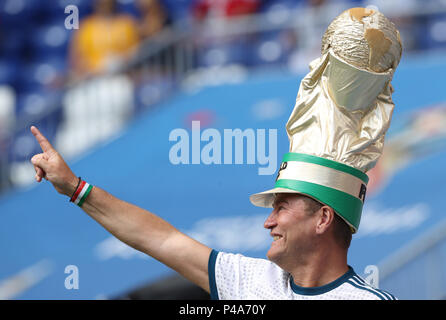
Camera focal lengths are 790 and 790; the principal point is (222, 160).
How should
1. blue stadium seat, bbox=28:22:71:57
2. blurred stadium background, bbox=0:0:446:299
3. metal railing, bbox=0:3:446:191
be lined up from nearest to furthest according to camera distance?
blurred stadium background, bbox=0:0:446:299 → metal railing, bbox=0:3:446:191 → blue stadium seat, bbox=28:22:71:57

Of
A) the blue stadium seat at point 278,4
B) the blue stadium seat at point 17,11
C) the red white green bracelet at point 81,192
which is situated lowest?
the red white green bracelet at point 81,192

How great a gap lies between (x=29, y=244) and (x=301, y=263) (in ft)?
13.3

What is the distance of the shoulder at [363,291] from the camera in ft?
7.35

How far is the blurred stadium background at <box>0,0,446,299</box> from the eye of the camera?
5.33 metres

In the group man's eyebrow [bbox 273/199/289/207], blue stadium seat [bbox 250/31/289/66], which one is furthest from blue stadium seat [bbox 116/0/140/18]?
man's eyebrow [bbox 273/199/289/207]

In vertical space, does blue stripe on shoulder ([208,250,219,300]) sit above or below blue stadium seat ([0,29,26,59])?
below

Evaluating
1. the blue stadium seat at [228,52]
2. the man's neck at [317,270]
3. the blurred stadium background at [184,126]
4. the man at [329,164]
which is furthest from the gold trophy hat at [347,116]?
the blue stadium seat at [228,52]

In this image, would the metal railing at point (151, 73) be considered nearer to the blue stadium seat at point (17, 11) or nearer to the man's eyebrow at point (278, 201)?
the blue stadium seat at point (17, 11)

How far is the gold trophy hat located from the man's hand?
24.0 inches

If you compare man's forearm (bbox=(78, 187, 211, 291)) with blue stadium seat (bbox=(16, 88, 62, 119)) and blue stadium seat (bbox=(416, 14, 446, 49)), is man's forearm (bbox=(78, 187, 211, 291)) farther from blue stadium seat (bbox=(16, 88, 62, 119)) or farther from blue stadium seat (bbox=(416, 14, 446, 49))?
blue stadium seat (bbox=(16, 88, 62, 119))

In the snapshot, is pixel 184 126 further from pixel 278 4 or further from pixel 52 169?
pixel 52 169

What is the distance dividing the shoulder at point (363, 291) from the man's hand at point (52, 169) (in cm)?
88

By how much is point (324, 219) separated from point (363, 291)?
0.78ft
